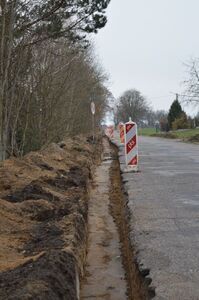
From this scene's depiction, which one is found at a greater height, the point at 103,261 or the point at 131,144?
the point at 131,144

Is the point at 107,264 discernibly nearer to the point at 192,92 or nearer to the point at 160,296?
the point at 160,296

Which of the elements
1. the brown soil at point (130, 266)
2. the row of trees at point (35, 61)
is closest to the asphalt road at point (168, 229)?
the brown soil at point (130, 266)

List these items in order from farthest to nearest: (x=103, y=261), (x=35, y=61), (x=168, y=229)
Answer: (x=35, y=61) < (x=168, y=229) < (x=103, y=261)

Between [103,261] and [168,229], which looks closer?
[103,261]

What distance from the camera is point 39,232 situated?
5.87 meters

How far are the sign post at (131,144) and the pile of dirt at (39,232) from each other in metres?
3.63

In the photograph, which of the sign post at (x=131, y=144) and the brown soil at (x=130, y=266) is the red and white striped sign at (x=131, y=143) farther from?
the brown soil at (x=130, y=266)

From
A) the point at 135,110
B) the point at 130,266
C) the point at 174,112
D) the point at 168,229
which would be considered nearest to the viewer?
the point at 130,266

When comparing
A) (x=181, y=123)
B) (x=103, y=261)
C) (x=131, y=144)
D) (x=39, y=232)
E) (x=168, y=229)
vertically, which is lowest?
(x=103, y=261)

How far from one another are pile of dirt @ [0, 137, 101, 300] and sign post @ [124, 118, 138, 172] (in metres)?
3.63

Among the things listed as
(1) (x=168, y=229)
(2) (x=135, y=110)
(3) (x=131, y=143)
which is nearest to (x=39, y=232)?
(1) (x=168, y=229)

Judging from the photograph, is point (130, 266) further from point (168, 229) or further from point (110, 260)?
point (168, 229)

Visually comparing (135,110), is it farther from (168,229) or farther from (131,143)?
(168,229)

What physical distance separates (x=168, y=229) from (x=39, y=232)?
A: 189cm
